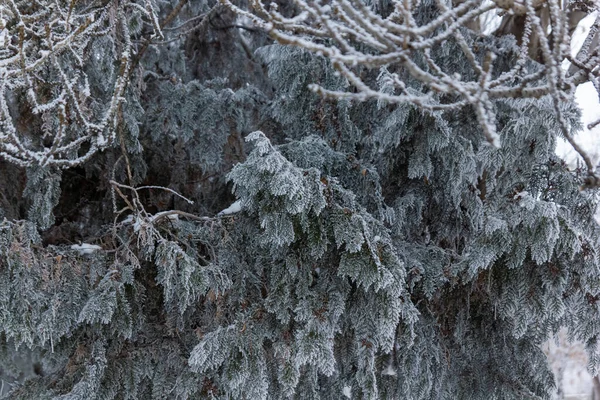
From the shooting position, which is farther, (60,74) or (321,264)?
(321,264)

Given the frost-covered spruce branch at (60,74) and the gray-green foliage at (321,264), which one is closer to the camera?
the frost-covered spruce branch at (60,74)

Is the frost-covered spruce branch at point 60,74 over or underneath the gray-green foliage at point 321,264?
over

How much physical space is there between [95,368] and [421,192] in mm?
2201

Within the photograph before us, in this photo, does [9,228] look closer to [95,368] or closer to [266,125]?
[95,368]

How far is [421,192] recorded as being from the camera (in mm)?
3338

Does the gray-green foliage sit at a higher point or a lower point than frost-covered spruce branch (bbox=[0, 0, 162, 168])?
lower

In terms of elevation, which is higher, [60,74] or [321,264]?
[60,74]

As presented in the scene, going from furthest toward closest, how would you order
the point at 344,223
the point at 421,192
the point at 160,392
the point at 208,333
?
the point at 421,192 < the point at 160,392 < the point at 208,333 < the point at 344,223

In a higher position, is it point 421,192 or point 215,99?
point 215,99

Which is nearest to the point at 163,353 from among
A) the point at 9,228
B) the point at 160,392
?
the point at 160,392

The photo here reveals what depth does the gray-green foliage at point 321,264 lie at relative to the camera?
8.81ft

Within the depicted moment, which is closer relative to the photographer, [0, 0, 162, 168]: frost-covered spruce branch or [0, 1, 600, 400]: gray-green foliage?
[0, 0, 162, 168]: frost-covered spruce branch

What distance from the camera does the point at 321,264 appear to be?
9.53 ft

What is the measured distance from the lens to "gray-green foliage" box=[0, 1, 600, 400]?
269cm
